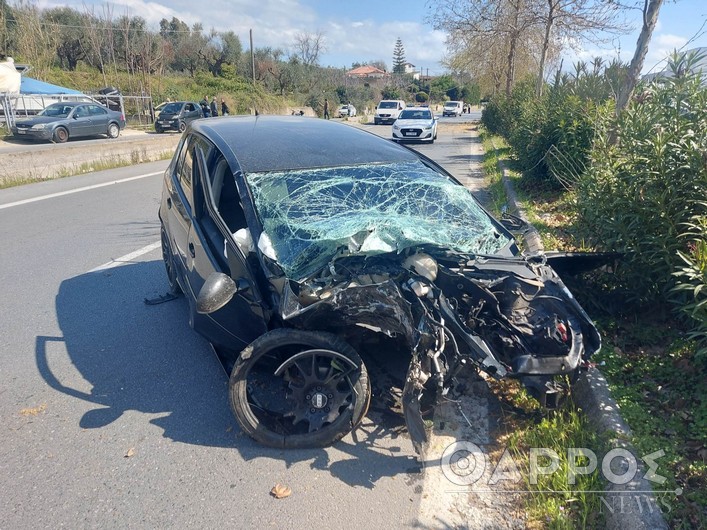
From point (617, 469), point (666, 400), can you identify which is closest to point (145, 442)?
point (617, 469)

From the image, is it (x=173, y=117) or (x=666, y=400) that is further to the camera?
(x=173, y=117)

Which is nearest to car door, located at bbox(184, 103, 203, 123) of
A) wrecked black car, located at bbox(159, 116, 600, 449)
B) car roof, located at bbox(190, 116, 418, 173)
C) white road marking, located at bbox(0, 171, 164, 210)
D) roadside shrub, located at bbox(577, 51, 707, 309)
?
white road marking, located at bbox(0, 171, 164, 210)

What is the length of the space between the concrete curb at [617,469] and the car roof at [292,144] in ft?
5.12

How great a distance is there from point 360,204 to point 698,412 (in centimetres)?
244

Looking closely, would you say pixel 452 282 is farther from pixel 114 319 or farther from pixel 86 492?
pixel 114 319

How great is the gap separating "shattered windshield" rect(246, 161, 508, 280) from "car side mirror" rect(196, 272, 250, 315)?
336 mm

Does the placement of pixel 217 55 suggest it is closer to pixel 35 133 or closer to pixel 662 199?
pixel 35 133

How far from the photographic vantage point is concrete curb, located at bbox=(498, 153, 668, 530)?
232 cm

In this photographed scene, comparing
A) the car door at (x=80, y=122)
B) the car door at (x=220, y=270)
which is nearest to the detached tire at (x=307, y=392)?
the car door at (x=220, y=270)

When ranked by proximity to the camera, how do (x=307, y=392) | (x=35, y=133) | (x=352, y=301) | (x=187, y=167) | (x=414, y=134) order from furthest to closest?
(x=414, y=134), (x=35, y=133), (x=187, y=167), (x=307, y=392), (x=352, y=301)

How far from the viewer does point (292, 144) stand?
4164 mm

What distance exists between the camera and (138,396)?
3506 mm

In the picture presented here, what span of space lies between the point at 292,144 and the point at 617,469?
3.20m

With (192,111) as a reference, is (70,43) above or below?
above
